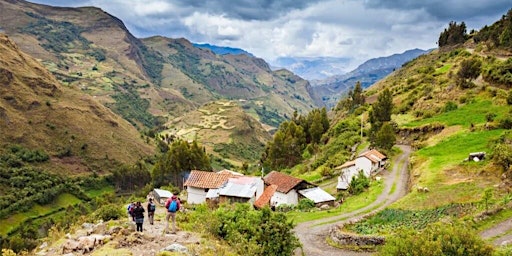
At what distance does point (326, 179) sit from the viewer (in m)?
54.1

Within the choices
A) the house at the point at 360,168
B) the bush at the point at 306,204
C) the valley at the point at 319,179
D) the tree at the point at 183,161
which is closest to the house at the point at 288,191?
the valley at the point at 319,179

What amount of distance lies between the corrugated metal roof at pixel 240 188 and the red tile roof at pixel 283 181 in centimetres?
171

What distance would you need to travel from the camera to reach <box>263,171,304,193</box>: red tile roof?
1678 inches

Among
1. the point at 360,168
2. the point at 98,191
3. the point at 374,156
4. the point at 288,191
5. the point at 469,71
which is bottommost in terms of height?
the point at 98,191

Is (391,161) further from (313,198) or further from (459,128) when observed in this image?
(313,198)

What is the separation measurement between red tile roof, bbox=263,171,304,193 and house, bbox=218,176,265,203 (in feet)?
4.20

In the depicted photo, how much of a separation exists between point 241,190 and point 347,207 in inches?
498

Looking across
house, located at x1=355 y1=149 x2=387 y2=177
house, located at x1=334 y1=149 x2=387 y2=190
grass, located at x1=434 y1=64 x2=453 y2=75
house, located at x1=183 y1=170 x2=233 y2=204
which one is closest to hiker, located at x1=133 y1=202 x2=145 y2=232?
house, located at x1=183 y1=170 x2=233 y2=204

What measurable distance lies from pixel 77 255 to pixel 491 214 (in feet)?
72.0

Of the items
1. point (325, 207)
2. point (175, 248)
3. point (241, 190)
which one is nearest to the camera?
point (175, 248)

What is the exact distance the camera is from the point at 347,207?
3650 centimetres

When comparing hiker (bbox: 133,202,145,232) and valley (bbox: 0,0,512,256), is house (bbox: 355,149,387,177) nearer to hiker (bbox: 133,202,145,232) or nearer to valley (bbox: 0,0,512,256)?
valley (bbox: 0,0,512,256)

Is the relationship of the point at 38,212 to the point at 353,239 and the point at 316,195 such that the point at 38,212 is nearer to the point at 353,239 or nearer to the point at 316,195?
the point at 316,195

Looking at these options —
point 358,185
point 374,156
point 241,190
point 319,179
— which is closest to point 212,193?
point 241,190
